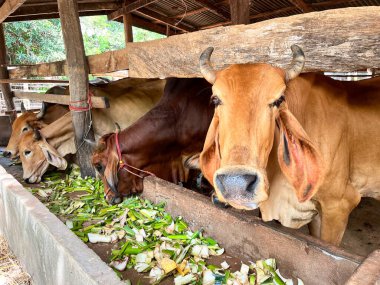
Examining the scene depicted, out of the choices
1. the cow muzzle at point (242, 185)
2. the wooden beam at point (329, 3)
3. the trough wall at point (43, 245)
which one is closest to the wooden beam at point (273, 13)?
the wooden beam at point (329, 3)

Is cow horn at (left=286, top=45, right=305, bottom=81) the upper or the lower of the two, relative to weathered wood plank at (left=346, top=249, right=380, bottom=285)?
upper

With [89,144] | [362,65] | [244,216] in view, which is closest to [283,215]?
[244,216]

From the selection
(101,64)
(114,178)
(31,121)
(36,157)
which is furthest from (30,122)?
(114,178)

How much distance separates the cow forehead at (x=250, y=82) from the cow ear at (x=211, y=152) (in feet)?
0.73

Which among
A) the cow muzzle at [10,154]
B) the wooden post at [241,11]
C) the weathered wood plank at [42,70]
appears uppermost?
the wooden post at [241,11]

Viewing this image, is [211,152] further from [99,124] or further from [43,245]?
[99,124]

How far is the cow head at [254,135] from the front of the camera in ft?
5.72

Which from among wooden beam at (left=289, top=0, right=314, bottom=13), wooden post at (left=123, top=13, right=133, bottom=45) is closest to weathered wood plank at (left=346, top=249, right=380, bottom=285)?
wooden beam at (left=289, top=0, right=314, bottom=13)

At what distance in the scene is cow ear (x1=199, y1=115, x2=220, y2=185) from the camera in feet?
7.03

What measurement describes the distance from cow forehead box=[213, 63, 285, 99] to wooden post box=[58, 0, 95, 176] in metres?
2.40

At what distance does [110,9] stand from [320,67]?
6559 millimetres

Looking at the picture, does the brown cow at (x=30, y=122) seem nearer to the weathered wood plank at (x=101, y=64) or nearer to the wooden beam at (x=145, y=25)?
the weathered wood plank at (x=101, y=64)

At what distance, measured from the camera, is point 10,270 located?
9.83 feet

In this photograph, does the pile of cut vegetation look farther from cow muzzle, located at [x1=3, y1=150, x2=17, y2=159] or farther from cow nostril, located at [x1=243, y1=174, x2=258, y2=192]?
cow muzzle, located at [x1=3, y1=150, x2=17, y2=159]
